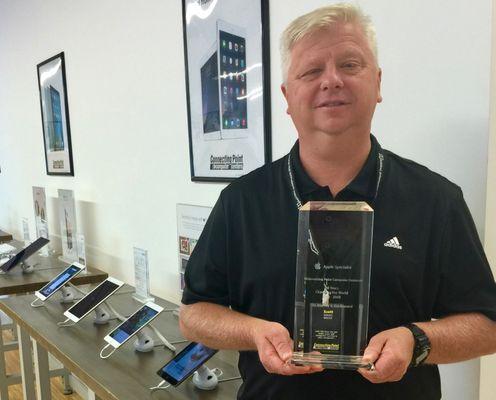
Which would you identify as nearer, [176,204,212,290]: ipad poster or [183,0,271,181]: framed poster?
[183,0,271,181]: framed poster

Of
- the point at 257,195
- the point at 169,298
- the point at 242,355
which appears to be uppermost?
the point at 257,195

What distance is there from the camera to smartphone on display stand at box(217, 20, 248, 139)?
1818 mm

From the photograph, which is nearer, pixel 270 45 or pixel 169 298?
pixel 270 45

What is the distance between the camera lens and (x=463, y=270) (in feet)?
3.01

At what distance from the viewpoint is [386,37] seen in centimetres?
135

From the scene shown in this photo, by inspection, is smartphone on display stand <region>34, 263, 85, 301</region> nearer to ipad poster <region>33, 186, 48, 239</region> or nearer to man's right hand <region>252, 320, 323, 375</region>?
ipad poster <region>33, 186, 48, 239</region>

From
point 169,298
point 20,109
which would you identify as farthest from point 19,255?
point 20,109

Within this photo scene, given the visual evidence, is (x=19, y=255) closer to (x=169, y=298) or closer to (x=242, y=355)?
(x=169, y=298)

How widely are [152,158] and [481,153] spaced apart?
1.68 meters

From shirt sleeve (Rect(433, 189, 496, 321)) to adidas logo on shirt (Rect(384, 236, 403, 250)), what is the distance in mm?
85

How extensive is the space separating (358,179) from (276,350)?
1.26 ft

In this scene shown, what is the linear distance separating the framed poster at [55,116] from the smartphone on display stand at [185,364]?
2.31m

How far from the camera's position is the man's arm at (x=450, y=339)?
82 centimetres

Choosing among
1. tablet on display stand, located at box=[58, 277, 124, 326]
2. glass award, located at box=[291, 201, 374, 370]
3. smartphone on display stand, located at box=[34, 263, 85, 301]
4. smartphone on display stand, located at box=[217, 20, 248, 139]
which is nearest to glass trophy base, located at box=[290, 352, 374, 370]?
glass award, located at box=[291, 201, 374, 370]
